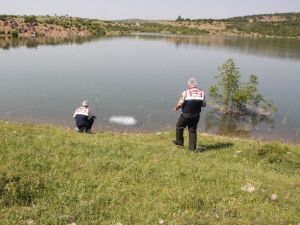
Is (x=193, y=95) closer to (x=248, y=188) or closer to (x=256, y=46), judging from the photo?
(x=248, y=188)

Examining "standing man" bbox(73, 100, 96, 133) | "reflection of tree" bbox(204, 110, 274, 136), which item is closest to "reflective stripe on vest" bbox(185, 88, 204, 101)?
"standing man" bbox(73, 100, 96, 133)

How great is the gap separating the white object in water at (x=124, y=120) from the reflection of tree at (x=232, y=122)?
481 cm

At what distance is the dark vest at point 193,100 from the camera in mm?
15094

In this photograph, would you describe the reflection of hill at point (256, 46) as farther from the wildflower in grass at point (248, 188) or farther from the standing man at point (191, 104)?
the wildflower in grass at point (248, 188)

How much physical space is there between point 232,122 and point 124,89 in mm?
11825

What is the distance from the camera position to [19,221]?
27.4 feet

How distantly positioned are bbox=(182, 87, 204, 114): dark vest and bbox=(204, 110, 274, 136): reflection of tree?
464 inches

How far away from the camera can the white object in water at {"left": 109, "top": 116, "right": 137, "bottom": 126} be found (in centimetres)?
2649

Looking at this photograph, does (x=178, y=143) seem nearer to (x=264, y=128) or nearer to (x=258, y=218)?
(x=258, y=218)

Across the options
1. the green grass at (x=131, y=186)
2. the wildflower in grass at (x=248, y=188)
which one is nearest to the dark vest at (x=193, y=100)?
the green grass at (x=131, y=186)

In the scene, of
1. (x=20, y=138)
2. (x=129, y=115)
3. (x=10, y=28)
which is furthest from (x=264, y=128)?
(x=10, y=28)

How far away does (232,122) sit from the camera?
2959cm

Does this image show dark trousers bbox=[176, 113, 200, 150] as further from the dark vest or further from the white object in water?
the white object in water

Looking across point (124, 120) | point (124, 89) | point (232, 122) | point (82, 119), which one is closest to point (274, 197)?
point (82, 119)
